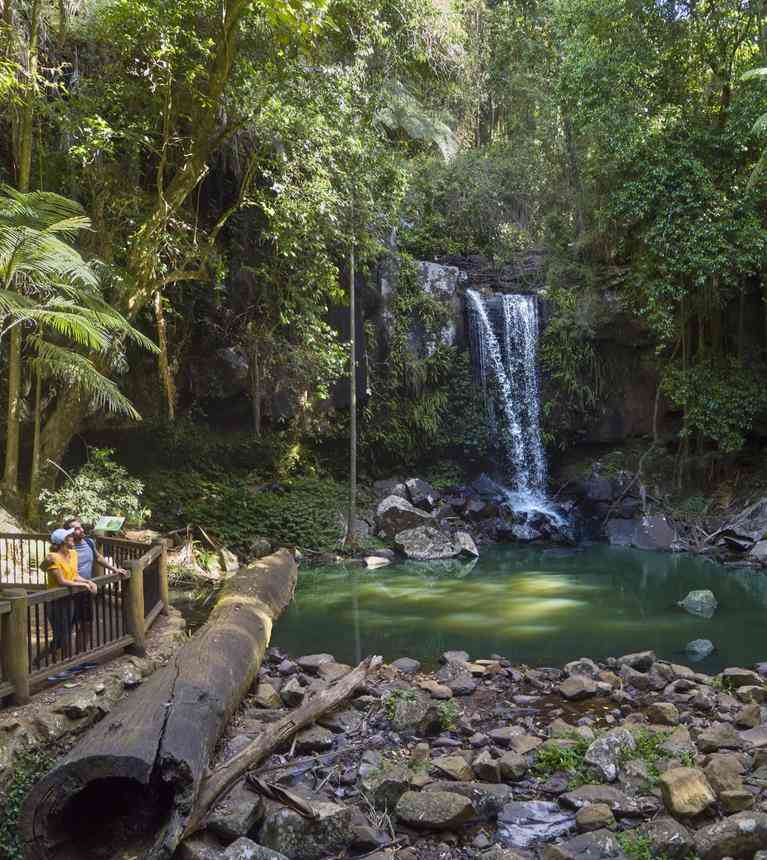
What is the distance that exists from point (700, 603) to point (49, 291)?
34.9 ft

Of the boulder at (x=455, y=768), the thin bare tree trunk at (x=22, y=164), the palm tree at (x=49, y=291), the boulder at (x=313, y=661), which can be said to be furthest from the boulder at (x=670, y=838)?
the thin bare tree trunk at (x=22, y=164)

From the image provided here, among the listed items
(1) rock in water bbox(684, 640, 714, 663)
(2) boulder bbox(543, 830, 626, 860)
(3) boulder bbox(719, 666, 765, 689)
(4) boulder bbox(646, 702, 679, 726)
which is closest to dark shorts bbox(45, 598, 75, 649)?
(2) boulder bbox(543, 830, 626, 860)

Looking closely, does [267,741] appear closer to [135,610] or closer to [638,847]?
[135,610]

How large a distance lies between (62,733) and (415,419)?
14490 mm

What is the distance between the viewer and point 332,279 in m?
15.0

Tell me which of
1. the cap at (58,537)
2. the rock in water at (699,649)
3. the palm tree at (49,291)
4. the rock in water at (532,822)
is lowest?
the rock in water at (699,649)

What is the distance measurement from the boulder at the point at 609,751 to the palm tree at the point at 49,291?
A: 22.0 feet

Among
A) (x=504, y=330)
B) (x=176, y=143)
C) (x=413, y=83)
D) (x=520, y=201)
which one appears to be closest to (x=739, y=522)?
(x=504, y=330)

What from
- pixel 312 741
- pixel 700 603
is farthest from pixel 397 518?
pixel 312 741

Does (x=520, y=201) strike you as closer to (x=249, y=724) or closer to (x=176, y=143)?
(x=176, y=143)

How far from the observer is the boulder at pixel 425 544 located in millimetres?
15938

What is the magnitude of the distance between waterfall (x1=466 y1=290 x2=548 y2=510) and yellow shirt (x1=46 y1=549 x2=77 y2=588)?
14570 millimetres

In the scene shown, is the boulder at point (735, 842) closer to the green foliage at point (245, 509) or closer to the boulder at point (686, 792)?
the boulder at point (686, 792)

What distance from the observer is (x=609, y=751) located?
590 cm
